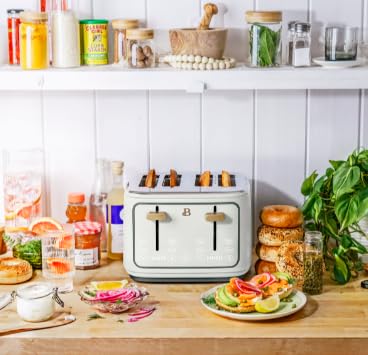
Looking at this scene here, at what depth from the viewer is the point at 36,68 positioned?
227 cm

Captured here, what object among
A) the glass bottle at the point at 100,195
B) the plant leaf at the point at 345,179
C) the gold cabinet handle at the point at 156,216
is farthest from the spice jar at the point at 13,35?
the plant leaf at the point at 345,179

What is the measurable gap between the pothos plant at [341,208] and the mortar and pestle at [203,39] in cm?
42

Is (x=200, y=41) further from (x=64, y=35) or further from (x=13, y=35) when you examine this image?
(x=13, y=35)

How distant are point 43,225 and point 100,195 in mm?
192

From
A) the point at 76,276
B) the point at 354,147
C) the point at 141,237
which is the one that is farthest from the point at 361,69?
the point at 76,276

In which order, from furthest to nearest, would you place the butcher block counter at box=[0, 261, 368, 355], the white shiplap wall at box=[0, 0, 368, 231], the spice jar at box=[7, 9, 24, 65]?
the white shiplap wall at box=[0, 0, 368, 231] → the spice jar at box=[7, 9, 24, 65] → the butcher block counter at box=[0, 261, 368, 355]

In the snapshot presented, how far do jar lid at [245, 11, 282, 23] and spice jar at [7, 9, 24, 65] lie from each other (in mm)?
613

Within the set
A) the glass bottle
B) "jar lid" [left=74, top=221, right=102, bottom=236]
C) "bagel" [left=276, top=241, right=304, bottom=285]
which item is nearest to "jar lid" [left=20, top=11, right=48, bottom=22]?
the glass bottle

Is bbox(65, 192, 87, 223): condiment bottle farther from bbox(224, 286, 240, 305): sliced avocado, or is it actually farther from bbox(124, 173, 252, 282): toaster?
bbox(224, 286, 240, 305): sliced avocado

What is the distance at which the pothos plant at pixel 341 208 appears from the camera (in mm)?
2143

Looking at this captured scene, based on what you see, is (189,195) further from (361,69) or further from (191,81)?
(361,69)

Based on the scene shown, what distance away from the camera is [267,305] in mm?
1975

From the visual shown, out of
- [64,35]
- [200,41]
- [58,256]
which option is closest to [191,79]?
[200,41]

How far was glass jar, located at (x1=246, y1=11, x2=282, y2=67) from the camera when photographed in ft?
7.40
